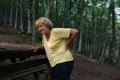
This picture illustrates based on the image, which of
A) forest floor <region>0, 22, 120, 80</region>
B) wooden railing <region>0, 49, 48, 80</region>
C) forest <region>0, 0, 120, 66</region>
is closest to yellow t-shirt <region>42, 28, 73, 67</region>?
wooden railing <region>0, 49, 48, 80</region>

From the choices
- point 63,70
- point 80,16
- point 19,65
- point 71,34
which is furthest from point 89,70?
point 80,16

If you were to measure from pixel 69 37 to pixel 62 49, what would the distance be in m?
0.29

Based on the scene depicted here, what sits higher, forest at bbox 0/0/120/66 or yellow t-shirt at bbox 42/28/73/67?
yellow t-shirt at bbox 42/28/73/67

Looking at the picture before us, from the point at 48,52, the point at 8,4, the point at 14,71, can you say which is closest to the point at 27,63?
the point at 14,71

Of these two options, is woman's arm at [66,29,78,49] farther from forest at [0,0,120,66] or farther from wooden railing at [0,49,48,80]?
forest at [0,0,120,66]

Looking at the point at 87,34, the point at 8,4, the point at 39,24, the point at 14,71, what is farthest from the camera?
the point at 87,34

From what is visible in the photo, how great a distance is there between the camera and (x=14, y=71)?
5.95m

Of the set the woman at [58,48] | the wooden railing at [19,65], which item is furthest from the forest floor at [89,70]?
the woman at [58,48]

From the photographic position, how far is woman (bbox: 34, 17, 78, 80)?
5508mm

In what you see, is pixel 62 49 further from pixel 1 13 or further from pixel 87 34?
pixel 87 34

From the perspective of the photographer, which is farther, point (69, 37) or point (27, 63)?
point (27, 63)

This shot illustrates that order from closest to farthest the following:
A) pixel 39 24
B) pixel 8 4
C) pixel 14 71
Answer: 1. pixel 39 24
2. pixel 14 71
3. pixel 8 4

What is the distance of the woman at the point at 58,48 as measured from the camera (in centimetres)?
551

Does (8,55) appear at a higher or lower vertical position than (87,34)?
higher
